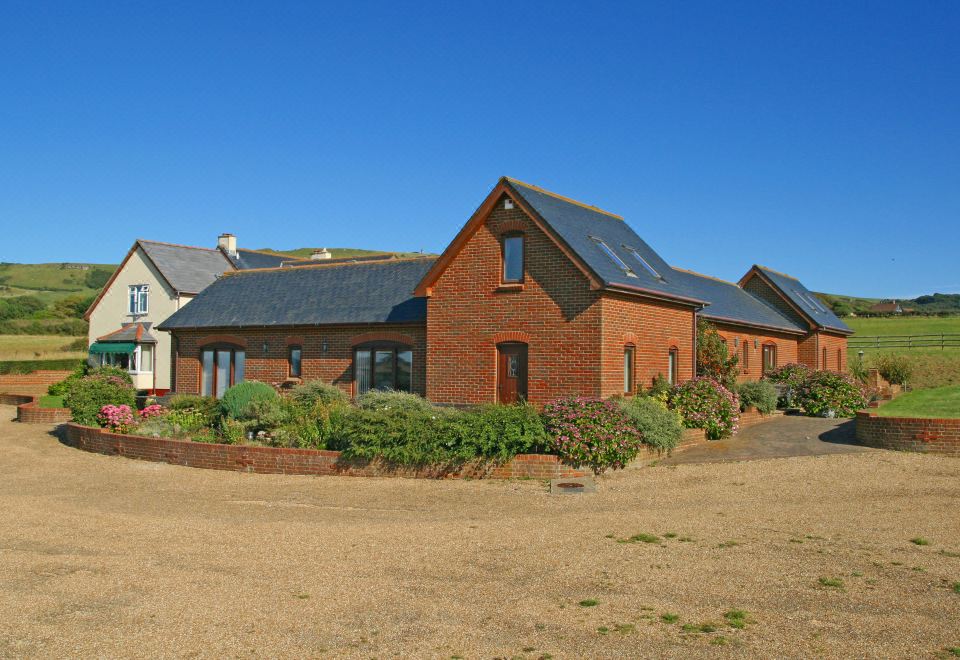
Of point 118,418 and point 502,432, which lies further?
point 118,418

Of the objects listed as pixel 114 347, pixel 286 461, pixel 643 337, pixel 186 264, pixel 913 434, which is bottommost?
pixel 286 461

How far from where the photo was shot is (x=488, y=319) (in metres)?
22.3

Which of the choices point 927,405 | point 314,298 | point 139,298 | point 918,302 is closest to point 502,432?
point 927,405

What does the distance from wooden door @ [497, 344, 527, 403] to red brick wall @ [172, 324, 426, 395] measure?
4091 mm

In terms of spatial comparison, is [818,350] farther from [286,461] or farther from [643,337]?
[286,461]

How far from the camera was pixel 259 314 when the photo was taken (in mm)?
30453

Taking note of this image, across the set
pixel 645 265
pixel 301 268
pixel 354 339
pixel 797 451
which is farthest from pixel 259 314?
pixel 797 451

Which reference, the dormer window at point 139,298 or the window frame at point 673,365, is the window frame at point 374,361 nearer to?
the window frame at point 673,365

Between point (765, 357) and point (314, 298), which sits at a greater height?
point (314, 298)

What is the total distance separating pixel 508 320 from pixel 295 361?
10.2m

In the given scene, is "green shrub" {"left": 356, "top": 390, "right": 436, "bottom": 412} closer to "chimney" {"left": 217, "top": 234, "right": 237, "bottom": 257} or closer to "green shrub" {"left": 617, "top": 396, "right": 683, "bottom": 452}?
"green shrub" {"left": 617, "top": 396, "right": 683, "bottom": 452}

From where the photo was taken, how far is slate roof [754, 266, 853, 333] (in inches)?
1592

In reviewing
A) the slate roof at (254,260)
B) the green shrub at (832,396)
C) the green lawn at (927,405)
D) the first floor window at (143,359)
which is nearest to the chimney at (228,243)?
the slate roof at (254,260)

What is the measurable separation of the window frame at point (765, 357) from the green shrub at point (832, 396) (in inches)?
262
